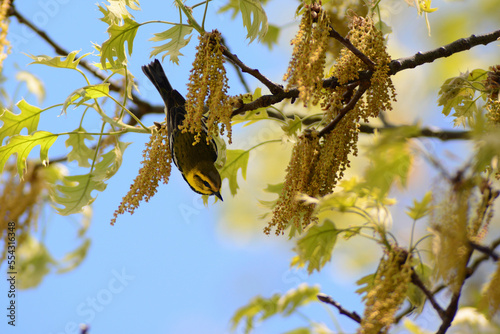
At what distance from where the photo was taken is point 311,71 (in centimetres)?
207

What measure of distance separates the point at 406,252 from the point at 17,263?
5.45 meters

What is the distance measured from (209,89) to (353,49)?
0.69m

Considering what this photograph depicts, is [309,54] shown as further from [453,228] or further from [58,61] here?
[58,61]

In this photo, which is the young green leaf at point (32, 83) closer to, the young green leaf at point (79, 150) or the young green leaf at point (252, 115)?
the young green leaf at point (79, 150)

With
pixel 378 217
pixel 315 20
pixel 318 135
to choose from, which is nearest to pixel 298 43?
pixel 315 20

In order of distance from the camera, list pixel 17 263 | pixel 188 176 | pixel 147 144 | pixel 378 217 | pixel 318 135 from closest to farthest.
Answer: pixel 378 217, pixel 318 135, pixel 147 144, pixel 188 176, pixel 17 263

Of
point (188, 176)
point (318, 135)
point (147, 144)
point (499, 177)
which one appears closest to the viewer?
point (499, 177)

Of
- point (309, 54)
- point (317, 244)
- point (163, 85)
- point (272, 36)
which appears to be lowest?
point (317, 244)

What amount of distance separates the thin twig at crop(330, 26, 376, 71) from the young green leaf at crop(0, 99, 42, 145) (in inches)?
74.1

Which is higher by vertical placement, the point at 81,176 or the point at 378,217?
the point at 81,176

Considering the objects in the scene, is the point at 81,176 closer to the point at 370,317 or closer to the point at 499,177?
the point at 370,317

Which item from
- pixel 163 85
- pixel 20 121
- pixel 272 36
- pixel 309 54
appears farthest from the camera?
pixel 272 36

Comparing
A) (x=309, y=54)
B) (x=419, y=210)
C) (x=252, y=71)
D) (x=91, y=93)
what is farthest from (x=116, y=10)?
(x=419, y=210)

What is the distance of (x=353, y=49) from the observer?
7.68ft
